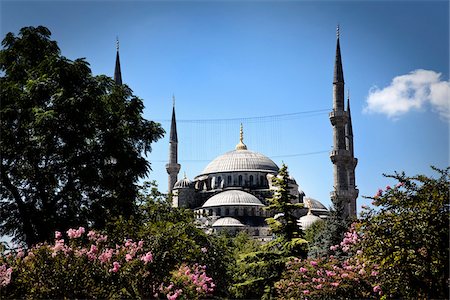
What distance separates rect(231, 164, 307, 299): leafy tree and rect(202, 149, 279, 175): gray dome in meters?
52.5

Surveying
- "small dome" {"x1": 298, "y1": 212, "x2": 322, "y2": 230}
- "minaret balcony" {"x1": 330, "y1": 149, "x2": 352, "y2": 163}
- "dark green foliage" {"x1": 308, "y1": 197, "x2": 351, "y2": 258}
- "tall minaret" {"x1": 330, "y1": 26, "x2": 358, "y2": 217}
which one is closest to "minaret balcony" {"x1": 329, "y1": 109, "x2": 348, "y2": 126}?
"tall minaret" {"x1": 330, "y1": 26, "x2": 358, "y2": 217}

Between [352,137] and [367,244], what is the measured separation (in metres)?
55.3

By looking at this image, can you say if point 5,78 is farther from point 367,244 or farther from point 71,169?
point 367,244

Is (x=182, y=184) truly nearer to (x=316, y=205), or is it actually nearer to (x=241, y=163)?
(x=241, y=163)

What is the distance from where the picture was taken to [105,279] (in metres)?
12.4

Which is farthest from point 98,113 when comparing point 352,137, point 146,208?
point 352,137

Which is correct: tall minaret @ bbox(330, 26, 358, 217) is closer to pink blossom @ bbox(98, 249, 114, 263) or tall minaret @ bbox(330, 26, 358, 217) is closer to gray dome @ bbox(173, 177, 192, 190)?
gray dome @ bbox(173, 177, 192, 190)

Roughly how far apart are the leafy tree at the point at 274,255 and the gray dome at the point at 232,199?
42.9m

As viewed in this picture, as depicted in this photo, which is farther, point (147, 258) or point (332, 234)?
point (332, 234)

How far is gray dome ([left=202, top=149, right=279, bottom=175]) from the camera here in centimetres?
8006

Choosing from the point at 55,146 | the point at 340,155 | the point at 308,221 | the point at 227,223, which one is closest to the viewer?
the point at 55,146

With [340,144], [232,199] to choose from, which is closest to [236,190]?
[232,199]

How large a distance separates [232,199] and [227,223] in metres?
5.29

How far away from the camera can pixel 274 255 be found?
26188 mm
